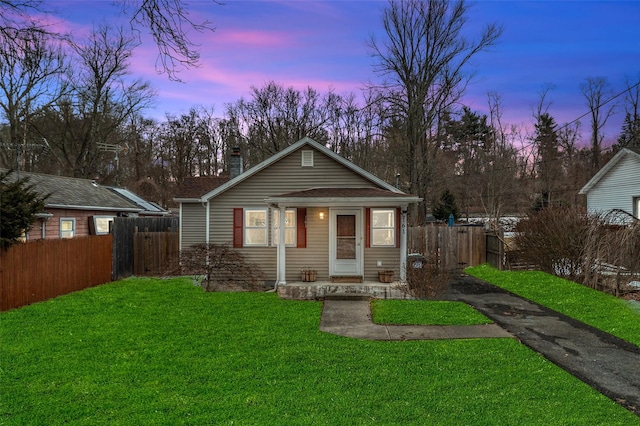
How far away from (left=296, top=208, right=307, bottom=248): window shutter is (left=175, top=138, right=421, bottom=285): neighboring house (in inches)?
1.3

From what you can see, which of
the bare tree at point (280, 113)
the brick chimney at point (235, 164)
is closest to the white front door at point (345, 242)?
the brick chimney at point (235, 164)

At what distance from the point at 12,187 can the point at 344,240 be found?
852 centimetres

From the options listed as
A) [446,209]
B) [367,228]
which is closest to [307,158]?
[367,228]

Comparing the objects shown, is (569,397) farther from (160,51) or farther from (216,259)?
(216,259)

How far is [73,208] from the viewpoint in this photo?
15.7 m

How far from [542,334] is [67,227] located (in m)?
17.5

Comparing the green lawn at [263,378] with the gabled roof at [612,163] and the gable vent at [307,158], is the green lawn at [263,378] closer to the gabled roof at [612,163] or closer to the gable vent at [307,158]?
the gable vent at [307,158]

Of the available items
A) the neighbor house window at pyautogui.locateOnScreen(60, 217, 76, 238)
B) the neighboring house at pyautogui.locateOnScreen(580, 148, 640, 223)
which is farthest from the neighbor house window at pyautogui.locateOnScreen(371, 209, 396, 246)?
the neighbor house window at pyautogui.locateOnScreen(60, 217, 76, 238)

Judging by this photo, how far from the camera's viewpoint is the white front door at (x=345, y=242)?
36.9 ft

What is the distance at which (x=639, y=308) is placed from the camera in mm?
8656

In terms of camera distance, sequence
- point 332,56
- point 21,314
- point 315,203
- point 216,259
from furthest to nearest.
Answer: point 332,56
point 216,259
point 315,203
point 21,314

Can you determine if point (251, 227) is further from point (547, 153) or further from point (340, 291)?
point (547, 153)

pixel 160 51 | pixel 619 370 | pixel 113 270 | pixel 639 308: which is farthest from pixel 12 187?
pixel 639 308

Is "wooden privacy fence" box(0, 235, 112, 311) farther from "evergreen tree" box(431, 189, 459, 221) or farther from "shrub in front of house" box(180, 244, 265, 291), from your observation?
"evergreen tree" box(431, 189, 459, 221)
